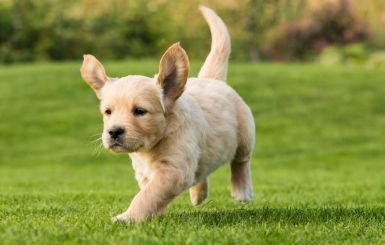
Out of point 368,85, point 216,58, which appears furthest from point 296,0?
point 368,85

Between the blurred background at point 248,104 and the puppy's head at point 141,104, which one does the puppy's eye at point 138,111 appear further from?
the blurred background at point 248,104

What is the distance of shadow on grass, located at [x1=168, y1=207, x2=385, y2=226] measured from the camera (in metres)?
4.73

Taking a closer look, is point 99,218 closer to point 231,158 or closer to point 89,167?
point 231,158

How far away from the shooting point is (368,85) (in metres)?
22.3

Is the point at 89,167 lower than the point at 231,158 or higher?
lower

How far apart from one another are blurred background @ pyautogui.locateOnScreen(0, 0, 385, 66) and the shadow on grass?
76.3 ft

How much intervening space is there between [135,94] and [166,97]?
11.3 inches

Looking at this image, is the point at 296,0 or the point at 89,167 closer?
the point at 296,0

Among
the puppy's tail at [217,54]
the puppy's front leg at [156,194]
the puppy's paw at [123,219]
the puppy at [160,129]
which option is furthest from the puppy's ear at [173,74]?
the puppy's tail at [217,54]

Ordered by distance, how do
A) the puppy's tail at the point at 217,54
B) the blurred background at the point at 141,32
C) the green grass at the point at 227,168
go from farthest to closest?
1. the blurred background at the point at 141,32
2. the puppy's tail at the point at 217,54
3. the green grass at the point at 227,168

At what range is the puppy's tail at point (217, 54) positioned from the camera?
21.1 ft

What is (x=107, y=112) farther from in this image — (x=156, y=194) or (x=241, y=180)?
(x=241, y=180)

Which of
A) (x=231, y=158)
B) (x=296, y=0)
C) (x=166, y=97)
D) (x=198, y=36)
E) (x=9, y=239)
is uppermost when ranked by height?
(x=296, y=0)

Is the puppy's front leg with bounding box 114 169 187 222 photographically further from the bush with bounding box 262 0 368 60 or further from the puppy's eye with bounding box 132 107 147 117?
the bush with bounding box 262 0 368 60
